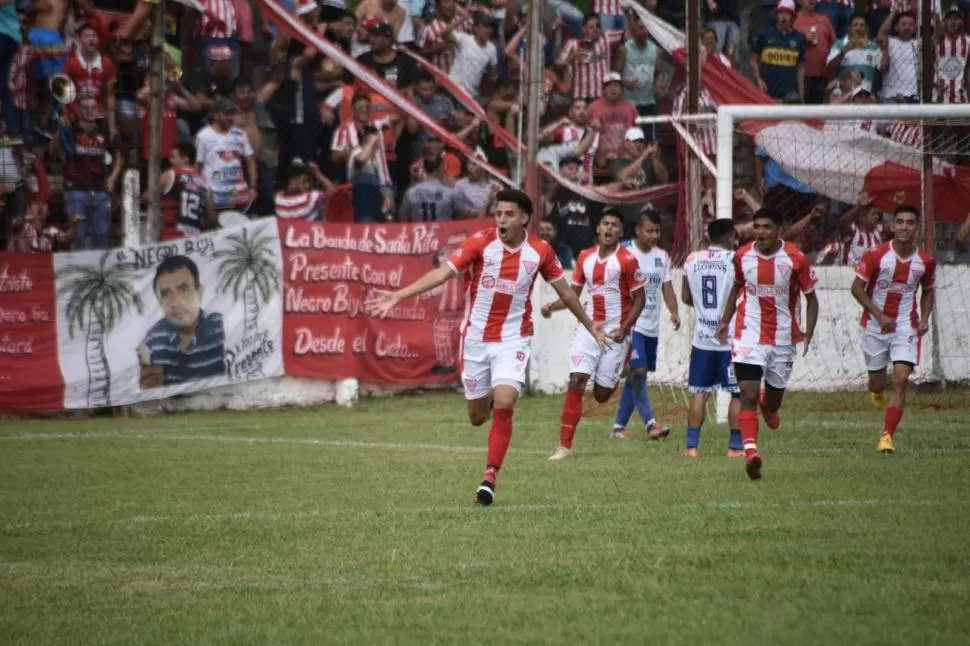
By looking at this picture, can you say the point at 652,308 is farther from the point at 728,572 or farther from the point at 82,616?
the point at 82,616

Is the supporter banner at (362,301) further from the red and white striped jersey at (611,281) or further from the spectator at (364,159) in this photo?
the red and white striped jersey at (611,281)

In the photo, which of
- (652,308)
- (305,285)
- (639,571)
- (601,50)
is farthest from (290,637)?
(601,50)

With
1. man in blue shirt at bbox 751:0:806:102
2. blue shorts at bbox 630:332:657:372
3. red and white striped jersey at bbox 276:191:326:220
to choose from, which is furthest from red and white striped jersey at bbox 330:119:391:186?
blue shorts at bbox 630:332:657:372

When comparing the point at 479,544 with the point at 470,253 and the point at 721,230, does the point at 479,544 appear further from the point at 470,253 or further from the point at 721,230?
the point at 721,230

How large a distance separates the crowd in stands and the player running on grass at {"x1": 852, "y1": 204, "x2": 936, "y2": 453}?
532 cm

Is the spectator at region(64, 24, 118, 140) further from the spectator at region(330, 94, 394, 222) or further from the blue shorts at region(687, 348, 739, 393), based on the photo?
the blue shorts at region(687, 348, 739, 393)

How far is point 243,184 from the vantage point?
21.5 meters

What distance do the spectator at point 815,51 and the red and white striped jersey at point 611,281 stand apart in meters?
9.57

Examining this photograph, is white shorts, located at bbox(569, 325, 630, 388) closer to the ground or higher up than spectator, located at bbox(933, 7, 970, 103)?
closer to the ground

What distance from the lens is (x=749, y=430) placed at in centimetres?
1243

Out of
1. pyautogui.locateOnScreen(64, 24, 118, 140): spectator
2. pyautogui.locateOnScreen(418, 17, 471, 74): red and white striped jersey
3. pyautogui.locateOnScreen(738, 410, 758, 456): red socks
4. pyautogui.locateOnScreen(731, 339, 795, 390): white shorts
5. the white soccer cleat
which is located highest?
pyautogui.locateOnScreen(418, 17, 471, 74): red and white striped jersey

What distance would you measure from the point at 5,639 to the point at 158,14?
1451cm

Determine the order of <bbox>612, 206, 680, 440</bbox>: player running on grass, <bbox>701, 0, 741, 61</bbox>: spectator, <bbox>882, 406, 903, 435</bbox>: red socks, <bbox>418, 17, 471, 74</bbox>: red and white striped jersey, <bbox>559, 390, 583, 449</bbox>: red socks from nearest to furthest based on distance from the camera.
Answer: <bbox>559, 390, 583, 449</bbox>: red socks
<bbox>882, 406, 903, 435</bbox>: red socks
<bbox>612, 206, 680, 440</bbox>: player running on grass
<bbox>418, 17, 471, 74</bbox>: red and white striped jersey
<bbox>701, 0, 741, 61</bbox>: spectator

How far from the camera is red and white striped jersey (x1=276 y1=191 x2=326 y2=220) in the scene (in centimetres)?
2158
